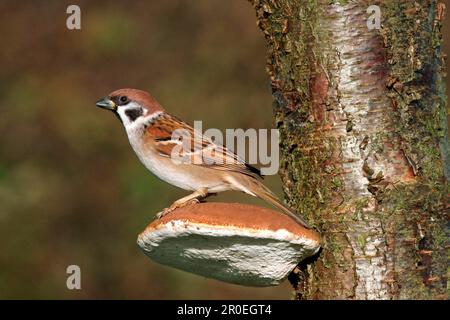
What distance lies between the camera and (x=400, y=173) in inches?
170

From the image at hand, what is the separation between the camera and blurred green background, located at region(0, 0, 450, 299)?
1132 centimetres

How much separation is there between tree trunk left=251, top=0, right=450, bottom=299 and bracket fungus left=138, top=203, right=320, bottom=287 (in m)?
0.22

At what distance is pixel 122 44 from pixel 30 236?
3.29 m

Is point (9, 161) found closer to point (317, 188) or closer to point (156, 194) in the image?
point (156, 194)

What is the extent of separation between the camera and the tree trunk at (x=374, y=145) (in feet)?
14.1

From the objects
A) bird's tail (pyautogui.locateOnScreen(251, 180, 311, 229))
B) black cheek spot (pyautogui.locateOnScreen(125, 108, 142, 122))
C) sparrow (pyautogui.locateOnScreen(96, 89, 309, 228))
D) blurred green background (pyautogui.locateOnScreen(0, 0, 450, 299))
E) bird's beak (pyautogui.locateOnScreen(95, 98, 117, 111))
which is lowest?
bird's tail (pyautogui.locateOnScreen(251, 180, 311, 229))

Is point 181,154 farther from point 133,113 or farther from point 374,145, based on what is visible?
point 374,145

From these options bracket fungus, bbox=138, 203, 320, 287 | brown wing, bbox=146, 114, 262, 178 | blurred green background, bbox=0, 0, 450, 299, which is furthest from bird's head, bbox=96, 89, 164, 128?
blurred green background, bbox=0, 0, 450, 299

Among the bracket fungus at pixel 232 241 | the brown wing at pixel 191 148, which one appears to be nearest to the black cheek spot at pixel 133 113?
the brown wing at pixel 191 148

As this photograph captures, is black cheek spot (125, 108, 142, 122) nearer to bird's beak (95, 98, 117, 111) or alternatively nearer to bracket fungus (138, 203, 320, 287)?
bird's beak (95, 98, 117, 111)

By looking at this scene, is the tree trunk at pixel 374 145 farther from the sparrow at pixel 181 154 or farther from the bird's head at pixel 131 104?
the bird's head at pixel 131 104

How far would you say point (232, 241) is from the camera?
413 centimetres

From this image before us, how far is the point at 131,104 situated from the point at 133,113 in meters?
0.07
